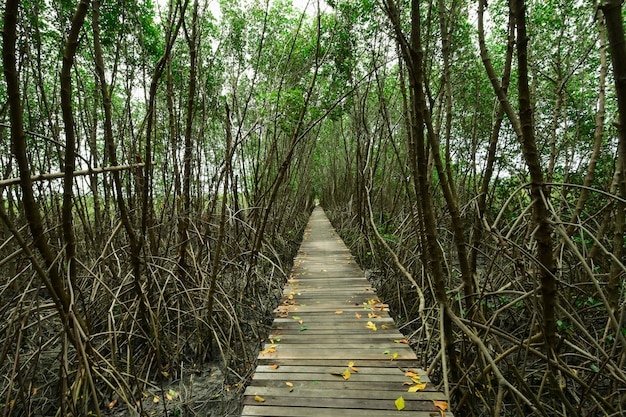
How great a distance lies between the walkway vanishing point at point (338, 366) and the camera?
1.56 m

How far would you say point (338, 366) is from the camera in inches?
75.7

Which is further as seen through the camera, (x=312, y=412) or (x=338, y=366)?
(x=338, y=366)

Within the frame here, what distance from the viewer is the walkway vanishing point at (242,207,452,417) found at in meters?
1.56

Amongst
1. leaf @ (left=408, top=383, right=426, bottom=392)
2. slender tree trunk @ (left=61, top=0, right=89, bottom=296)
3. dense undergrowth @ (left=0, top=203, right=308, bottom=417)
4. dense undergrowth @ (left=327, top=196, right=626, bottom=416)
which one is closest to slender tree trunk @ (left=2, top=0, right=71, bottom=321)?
A: slender tree trunk @ (left=61, top=0, right=89, bottom=296)

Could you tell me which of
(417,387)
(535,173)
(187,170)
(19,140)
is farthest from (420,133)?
(187,170)

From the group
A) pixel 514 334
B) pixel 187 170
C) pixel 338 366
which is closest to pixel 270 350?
pixel 338 366

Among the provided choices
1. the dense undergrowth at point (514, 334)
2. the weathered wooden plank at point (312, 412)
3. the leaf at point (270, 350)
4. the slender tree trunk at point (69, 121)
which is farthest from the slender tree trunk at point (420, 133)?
the slender tree trunk at point (69, 121)

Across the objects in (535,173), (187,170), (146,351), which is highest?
(187,170)

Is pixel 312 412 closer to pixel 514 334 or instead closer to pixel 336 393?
pixel 336 393

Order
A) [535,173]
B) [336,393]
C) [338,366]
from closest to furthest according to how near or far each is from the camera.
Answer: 1. [535,173]
2. [336,393]
3. [338,366]

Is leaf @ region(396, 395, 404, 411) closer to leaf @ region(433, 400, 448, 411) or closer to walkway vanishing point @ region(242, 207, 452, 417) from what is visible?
walkway vanishing point @ region(242, 207, 452, 417)

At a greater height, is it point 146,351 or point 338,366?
point 338,366

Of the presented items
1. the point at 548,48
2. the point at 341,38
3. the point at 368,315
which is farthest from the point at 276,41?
the point at 368,315

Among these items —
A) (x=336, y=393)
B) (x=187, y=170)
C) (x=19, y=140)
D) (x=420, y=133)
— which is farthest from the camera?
(x=187, y=170)
